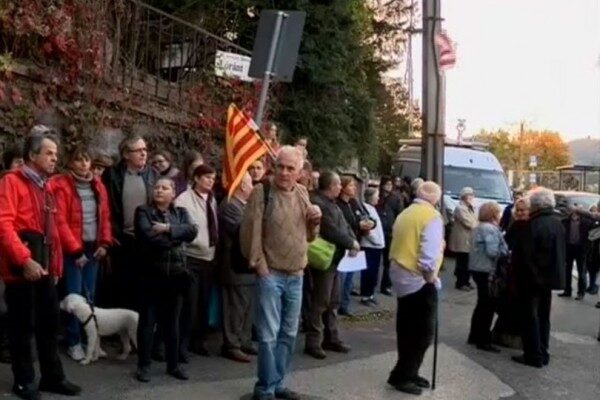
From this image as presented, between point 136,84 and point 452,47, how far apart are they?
398 cm

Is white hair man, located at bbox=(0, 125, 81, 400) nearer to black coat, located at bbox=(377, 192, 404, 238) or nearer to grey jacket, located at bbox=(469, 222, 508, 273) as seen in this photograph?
grey jacket, located at bbox=(469, 222, 508, 273)

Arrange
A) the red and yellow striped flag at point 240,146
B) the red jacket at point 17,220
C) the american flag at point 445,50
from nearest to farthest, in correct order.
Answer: the red jacket at point 17,220, the red and yellow striped flag at point 240,146, the american flag at point 445,50

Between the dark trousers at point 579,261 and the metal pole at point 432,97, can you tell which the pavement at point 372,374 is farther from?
the dark trousers at point 579,261

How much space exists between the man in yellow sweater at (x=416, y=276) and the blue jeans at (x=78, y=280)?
8.49 ft

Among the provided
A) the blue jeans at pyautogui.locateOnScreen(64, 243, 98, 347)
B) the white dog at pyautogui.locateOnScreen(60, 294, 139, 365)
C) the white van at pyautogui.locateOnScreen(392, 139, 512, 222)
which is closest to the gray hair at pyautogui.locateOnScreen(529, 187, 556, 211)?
the white dog at pyautogui.locateOnScreen(60, 294, 139, 365)

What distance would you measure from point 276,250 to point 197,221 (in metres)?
1.23

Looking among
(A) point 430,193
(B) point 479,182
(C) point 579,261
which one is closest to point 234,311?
(A) point 430,193

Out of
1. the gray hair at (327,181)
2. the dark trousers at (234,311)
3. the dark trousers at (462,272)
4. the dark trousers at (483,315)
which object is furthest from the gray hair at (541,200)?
the dark trousers at (462,272)

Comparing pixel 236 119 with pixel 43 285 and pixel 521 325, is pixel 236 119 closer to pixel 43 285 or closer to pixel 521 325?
pixel 43 285

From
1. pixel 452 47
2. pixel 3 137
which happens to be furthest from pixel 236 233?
pixel 452 47

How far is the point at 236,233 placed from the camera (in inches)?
304

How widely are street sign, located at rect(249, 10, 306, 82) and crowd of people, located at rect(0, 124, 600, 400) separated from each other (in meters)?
0.98

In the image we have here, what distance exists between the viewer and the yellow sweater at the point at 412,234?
714cm

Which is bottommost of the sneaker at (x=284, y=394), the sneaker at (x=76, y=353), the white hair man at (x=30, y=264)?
the sneaker at (x=284, y=394)
